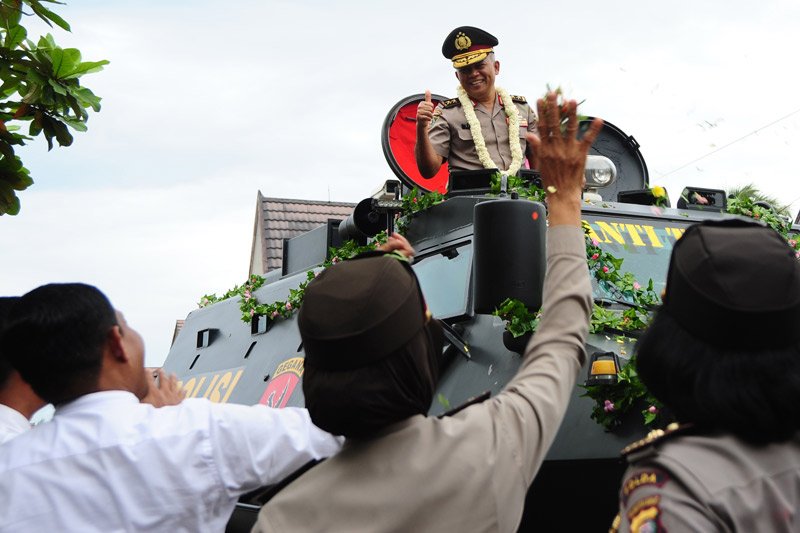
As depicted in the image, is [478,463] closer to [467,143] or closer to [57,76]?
[57,76]

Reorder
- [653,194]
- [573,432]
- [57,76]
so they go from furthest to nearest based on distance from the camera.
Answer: [653,194]
[57,76]
[573,432]

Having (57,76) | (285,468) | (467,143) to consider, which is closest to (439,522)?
(285,468)

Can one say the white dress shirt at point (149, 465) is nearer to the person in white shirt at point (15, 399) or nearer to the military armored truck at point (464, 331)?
the military armored truck at point (464, 331)

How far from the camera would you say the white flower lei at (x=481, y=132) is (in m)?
5.34

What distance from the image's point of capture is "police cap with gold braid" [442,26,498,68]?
5.39 meters

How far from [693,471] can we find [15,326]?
5.28 ft

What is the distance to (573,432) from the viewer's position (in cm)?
350

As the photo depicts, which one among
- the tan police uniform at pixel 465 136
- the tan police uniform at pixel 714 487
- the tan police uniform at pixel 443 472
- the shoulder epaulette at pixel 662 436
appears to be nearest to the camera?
the tan police uniform at pixel 714 487

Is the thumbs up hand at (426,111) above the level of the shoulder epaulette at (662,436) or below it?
above

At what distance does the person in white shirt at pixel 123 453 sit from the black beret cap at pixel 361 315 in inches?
16.7

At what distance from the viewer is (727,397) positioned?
1530 mm

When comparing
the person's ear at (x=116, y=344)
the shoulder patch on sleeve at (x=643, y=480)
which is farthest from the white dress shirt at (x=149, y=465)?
the shoulder patch on sleeve at (x=643, y=480)

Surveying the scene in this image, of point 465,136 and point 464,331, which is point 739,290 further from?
point 465,136

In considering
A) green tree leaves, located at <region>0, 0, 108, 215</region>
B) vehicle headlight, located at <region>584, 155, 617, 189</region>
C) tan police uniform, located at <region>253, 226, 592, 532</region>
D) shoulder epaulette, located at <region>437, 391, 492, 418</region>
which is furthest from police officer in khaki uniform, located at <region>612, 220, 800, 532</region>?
vehicle headlight, located at <region>584, 155, 617, 189</region>
